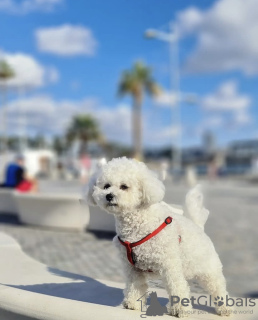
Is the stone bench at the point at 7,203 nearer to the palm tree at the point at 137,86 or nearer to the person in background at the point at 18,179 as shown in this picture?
the person in background at the point at 18,179

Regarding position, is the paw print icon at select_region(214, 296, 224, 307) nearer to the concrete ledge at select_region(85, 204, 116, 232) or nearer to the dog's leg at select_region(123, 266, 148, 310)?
the dog's leg at select_region(123, 266, 148, 310)

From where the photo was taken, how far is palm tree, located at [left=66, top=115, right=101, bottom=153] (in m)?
75.6

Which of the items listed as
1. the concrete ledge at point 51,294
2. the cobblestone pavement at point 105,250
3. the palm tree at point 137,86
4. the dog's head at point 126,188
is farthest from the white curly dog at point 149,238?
the palm tree at point 137,86

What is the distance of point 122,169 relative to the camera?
10.6 feet

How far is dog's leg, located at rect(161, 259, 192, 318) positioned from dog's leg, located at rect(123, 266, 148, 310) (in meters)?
0.25

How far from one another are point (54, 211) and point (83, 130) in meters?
66.7

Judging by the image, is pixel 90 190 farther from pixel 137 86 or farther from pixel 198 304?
pixel 137 86

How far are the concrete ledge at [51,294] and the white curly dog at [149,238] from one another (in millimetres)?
239

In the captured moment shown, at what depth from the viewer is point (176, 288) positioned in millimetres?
3215

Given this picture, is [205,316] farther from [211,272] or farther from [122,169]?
[122,169]

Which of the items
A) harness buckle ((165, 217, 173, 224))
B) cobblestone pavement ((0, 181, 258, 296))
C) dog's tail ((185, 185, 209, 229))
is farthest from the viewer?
cobblestone pavement ((0, 181, 258, 296))

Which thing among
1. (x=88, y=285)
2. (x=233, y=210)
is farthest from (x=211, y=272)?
(x=233, y=210)

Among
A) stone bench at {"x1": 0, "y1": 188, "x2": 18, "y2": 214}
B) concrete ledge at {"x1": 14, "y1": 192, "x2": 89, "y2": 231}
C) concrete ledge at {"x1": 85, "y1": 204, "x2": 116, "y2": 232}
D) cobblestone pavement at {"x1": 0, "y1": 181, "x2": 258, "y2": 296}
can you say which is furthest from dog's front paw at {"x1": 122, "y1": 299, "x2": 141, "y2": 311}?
stone bench at {"x1": 0, "y1": 188, "x2": 18, "y2": 214}

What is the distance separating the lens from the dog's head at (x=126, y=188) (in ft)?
10.3
